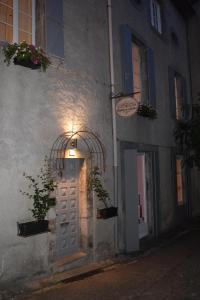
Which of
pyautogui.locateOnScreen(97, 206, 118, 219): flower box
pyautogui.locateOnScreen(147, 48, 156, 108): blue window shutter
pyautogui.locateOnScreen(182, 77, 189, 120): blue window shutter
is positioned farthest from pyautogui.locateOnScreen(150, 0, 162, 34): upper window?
pyautogui.locateOnScreen(97, 206, 118, 219): flower box

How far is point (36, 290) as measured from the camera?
17.3 ft

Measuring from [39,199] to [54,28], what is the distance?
324 centimetres

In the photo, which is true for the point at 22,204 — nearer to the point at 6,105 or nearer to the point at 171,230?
the point at 6,105

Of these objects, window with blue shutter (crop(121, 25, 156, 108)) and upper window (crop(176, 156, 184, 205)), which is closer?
window with blue shutter (crop(121, 25, 156, 108))

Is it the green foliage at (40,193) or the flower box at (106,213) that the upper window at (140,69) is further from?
the green foliage at (40,193)

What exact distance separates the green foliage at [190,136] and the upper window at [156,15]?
3125 millimetres

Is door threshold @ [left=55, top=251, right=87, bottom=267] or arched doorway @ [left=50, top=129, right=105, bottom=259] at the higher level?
arched doorway @ [left=50, top=129, right=105, bottom=259]

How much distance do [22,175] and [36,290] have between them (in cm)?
186

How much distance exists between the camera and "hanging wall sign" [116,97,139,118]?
7.24 meters

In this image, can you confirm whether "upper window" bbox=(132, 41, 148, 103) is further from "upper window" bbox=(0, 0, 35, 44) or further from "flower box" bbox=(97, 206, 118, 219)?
"upper window" bbox=(0, 0, 35, 44)

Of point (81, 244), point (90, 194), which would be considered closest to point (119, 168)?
point (90, 194)

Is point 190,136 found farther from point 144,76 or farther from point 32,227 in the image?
point 32,227

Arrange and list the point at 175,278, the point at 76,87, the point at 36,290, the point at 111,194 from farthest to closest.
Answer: the point at 111,194, the point at 76,87, the point at 175,278, the point at 36,290

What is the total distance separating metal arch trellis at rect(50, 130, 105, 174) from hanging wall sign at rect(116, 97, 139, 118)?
2.76 feet
